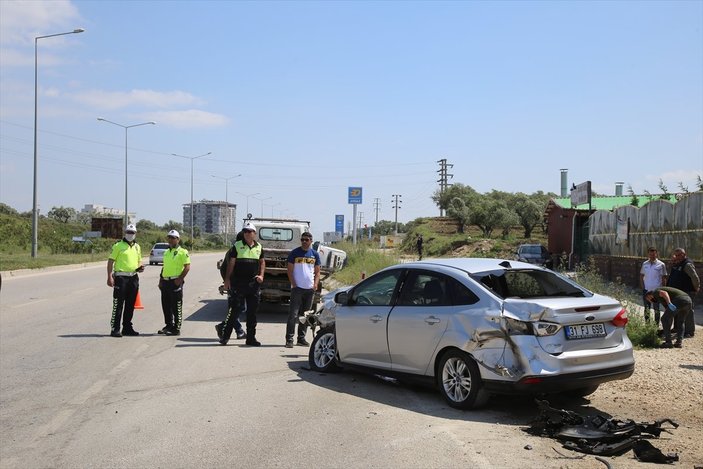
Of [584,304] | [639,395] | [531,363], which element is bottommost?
[639,395]

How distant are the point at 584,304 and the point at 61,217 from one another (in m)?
126

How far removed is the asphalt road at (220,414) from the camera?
17.7 ft

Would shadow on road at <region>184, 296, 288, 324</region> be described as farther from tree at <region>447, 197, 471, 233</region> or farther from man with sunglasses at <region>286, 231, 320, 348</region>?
tree at <region>447, 197, 471, 233</region>

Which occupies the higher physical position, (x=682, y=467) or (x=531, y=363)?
(x=531, y=363)

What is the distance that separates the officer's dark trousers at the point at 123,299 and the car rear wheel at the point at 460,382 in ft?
22.7

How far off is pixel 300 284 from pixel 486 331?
5073mm

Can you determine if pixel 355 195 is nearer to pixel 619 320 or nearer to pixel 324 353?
pixel 324 353

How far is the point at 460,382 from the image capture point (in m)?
7.07

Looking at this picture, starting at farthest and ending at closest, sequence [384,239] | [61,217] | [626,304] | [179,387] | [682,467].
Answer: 1. [61,217]
2. [384,239]
3. [626,304]
4. [179,387]
5. [682,467]

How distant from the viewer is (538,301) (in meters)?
6.84

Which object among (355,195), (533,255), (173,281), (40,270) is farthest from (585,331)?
(533,255)

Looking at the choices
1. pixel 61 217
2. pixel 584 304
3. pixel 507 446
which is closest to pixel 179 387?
pixel 507 446

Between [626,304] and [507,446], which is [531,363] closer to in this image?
[507,446]

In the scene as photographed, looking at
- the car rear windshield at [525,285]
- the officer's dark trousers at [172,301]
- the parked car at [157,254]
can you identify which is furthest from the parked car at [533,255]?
the car rear windshield at [525,285]
